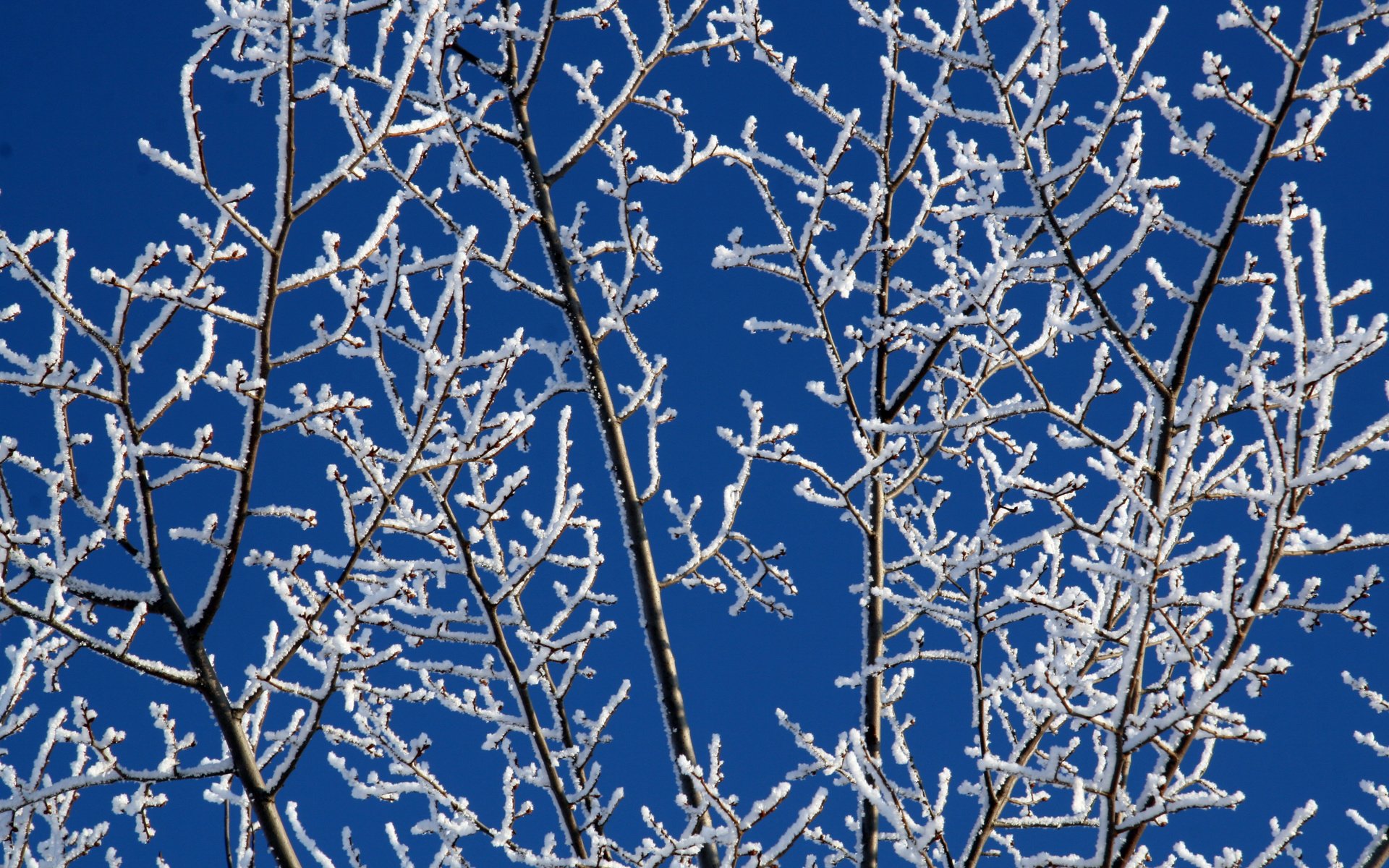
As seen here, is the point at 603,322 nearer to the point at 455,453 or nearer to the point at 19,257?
the point at 455,453

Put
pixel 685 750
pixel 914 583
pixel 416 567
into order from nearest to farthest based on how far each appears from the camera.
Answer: pixel 416 567, pixel 685 750, pixel 914 583

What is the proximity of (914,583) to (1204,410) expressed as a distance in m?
2.27

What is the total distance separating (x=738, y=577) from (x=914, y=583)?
83cm

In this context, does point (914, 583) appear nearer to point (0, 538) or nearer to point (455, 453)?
point (455, 453)

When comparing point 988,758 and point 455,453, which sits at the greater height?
point 455,453

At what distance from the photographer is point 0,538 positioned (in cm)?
299

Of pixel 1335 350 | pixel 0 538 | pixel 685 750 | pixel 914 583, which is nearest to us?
pixel 1335 350

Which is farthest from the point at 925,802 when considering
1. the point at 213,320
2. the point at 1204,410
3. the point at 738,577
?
the point at 213,320

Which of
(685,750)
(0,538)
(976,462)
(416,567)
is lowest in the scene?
(685,750)

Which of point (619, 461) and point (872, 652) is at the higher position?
point (619, 461)

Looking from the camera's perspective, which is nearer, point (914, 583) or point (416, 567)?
point (416, 567)

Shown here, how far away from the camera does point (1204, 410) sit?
2.81 metres

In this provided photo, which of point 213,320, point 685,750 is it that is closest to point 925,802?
point 685,750

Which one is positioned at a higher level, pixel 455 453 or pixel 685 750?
pixel 455 453
